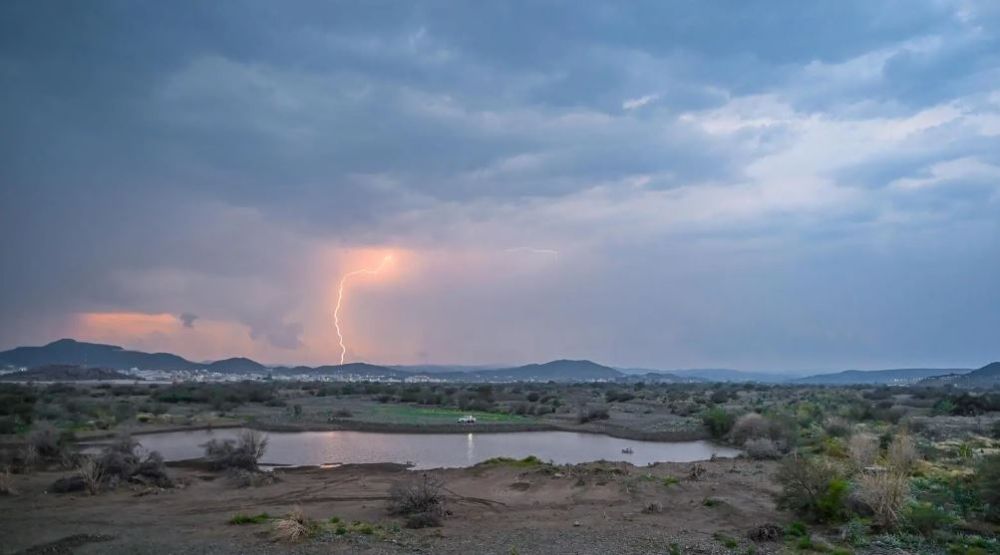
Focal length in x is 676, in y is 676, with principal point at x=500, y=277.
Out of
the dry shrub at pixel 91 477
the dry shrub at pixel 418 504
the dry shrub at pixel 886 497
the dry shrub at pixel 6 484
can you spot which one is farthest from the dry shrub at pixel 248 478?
the dry shrub at pixel 886 497

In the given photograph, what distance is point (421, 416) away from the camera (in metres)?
48.9

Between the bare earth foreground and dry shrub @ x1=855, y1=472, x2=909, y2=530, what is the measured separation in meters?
2.00

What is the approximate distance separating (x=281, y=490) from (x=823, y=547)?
14.5m

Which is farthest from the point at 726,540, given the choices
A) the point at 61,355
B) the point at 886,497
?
the point at 61,355

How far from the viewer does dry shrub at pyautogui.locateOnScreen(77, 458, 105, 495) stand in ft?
61.1

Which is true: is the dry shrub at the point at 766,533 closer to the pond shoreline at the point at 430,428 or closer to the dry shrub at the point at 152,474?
the dry shrub at the point at 152,474

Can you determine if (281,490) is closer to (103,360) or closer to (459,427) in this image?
(459,427)

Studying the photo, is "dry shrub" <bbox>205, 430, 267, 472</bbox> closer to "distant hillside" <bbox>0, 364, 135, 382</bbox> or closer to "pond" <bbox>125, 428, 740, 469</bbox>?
"pond" <bbox>125, 428, 740, 469</bbox>

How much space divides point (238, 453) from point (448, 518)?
34.6ft

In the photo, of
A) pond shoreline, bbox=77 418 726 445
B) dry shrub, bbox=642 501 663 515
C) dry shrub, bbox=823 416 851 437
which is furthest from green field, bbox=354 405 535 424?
dry shrub, bbox=642 501 663 515

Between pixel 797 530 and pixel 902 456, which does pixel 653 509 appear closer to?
pixel 797 530

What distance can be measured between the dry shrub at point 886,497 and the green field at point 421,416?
31.7m

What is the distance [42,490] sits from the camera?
62.0ft

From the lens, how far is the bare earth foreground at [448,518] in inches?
536
